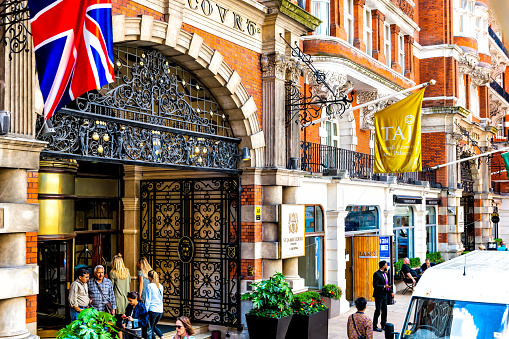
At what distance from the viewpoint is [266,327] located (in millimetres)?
11594

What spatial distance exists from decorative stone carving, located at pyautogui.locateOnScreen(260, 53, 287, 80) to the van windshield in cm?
665

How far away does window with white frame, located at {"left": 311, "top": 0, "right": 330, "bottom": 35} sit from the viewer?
57.6 ft

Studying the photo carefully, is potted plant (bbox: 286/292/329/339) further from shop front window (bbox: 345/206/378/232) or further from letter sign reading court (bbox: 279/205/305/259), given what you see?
shop front window (bbox: 345/206/378/232)

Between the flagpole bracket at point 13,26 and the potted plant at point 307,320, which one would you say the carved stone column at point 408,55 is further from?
the flagpole bracket at point 13,26

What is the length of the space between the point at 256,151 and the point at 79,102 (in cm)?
494

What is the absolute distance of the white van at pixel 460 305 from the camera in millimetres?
8016

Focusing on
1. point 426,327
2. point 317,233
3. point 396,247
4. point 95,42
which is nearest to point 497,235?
point 396,247

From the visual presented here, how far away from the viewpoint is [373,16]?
21141 millimetres

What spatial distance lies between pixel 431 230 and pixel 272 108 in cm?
1742

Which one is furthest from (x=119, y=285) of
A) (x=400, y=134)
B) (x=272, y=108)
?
(x=400, y=134)

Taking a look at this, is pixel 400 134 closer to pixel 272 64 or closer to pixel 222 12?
pixel 272 64

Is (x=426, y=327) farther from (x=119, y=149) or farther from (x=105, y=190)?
(x=105, y=190)

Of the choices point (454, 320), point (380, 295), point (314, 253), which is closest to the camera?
point (454, 320)

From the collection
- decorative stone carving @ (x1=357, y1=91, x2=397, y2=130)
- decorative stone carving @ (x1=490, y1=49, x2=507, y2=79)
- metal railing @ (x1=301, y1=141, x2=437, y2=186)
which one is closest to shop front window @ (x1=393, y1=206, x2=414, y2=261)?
metal railing @ (x1=301, y1=141, x2=437, y2=186)
